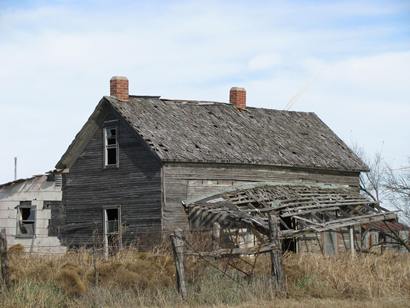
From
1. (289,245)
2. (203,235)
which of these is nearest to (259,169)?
(289,245)

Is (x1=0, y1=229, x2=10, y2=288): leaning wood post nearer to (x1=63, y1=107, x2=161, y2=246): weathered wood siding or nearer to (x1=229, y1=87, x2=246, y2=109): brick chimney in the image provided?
(x1=63, y1=107, x2=161, y2=246): weathered wood siding

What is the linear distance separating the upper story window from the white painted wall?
744cm

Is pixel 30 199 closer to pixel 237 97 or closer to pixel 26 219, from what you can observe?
pixel 26 219

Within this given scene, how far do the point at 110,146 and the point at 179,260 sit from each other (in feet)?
49.8

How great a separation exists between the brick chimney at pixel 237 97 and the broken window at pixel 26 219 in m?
10.1

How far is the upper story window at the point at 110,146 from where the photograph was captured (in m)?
30.9

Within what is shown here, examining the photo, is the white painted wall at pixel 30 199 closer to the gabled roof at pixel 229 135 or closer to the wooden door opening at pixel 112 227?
the gabled roof at pixel 229 135

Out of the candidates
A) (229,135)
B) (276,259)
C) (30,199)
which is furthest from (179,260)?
(30,199)

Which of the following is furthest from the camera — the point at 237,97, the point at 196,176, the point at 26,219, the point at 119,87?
the point at 26,219

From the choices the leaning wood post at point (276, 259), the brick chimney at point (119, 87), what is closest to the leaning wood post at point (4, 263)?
the leaning wood post at point (276, 259)

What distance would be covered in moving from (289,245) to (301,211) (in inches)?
100.0

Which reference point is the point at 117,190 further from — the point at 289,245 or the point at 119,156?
the point at 289,245

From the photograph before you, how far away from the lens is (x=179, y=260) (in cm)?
1627

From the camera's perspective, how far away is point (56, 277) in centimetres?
1703
